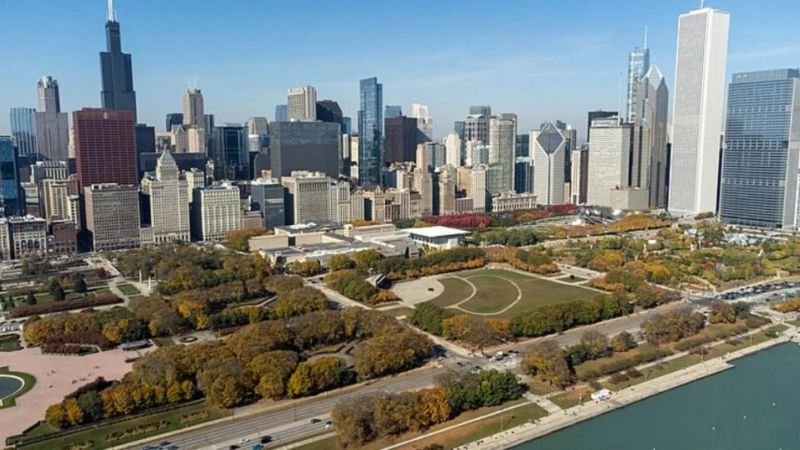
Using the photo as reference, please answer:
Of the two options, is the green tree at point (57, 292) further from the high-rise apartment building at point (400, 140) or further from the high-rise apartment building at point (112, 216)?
the high-rise apartment building at point (400, 140)

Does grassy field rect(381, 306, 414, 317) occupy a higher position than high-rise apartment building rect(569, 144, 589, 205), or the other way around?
high-rise apartment building rect(569, 144, 589, 205)

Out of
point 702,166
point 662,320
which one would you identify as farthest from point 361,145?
point 662,320

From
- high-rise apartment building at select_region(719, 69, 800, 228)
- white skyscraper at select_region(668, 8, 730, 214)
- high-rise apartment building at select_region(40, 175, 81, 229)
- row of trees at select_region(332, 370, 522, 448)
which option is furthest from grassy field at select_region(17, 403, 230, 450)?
white skyscraper at select_region(668, 8, 730, 214)

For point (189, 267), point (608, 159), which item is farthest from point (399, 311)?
point (608, 159)

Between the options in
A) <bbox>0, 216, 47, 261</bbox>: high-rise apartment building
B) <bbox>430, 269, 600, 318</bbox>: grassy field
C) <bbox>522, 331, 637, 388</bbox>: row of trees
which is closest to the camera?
<bbox>522, 331, 637, 388</bbox>: row of trees

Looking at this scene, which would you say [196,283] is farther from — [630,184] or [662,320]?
[630,184]

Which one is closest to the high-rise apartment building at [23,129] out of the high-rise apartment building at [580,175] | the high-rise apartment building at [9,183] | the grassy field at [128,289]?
the high-rise apartment building at [9,183]

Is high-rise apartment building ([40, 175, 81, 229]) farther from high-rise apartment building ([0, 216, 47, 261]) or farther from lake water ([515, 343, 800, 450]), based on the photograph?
lake water ([515, 343, 800, 450])
